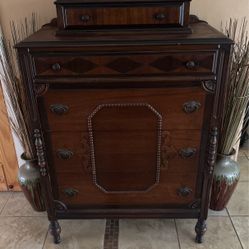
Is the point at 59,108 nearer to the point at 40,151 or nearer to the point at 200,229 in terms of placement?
the point at 40,151

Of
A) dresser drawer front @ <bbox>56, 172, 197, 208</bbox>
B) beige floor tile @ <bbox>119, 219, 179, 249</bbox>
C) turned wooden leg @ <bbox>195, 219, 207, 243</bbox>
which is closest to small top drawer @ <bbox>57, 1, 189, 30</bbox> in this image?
dresser drawer front @ <bbox>56, 172, 197, 208</bbox>

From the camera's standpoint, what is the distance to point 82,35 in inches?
49.4

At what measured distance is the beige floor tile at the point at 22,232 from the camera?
1.60 metres

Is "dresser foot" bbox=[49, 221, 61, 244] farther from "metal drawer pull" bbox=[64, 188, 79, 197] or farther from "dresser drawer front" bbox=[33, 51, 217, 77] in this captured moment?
"dresser drawer front" bbox=[33, 51, 217, 77]

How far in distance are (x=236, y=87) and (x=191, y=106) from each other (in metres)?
→ 0.44

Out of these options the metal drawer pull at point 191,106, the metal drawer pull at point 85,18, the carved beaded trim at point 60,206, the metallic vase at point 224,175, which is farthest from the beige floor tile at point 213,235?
the metal drawer pull at point 85,18

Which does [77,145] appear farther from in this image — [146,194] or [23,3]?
[23,3]

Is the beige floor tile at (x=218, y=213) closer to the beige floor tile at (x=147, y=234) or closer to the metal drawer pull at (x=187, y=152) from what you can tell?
the beige floor tile at (x=147, y=234)

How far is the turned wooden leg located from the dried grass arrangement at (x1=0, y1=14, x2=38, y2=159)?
1.01m

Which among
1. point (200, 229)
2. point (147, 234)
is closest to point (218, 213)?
point (200, 229)

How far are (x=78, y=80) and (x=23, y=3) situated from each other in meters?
0.74

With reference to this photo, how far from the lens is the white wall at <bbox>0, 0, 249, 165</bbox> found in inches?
61.5

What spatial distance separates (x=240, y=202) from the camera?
1.87 metres

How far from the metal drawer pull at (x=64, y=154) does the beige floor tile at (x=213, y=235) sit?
81cm
